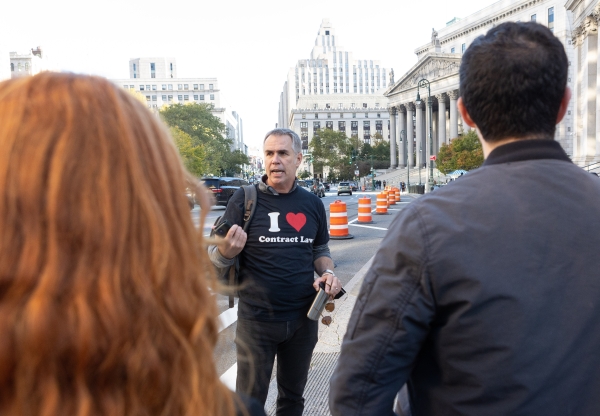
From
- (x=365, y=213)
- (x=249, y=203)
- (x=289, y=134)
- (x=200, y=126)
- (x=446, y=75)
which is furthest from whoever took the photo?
(x=446, y=75)

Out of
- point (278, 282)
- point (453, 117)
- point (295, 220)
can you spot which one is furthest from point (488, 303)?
point (453, 117)

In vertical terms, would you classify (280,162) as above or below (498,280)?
above

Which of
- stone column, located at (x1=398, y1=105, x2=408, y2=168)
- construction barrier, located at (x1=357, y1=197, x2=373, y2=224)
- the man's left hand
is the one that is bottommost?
construction barrier, located at (x1=357, y1=197, x2=373, y2=224)

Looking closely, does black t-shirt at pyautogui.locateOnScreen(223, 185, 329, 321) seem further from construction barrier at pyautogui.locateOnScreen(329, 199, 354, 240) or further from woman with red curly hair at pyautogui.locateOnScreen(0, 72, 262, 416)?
construction barrier at pyautogui.locateOnScreen(329, 199, 354, 240)

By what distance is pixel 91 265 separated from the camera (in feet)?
3.28

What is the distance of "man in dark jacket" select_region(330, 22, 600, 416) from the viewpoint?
155 centimetres

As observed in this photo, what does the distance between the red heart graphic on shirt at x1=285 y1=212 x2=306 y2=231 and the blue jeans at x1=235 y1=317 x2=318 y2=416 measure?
2.10 ft

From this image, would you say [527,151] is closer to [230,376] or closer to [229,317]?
[230,376]

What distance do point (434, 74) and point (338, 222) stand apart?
256ft

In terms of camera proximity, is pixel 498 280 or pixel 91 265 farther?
pixel 498 280

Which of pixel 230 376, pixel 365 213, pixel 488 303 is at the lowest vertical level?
pixel 230 376

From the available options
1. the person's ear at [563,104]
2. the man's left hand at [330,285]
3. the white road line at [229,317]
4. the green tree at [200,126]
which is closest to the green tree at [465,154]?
the green tree at [200,126]

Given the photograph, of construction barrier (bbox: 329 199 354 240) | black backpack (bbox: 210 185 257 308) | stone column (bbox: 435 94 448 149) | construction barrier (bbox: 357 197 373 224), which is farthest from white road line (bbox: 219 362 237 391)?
stone column (bbox: 435 94 448 149)

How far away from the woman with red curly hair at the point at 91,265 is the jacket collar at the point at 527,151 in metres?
1.13
